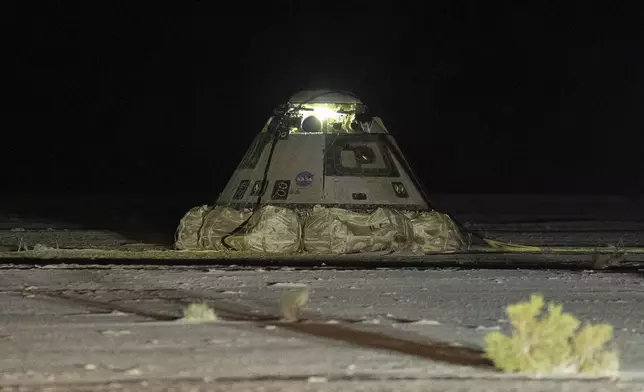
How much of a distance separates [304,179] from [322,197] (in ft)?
1.45

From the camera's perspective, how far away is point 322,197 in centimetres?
1822

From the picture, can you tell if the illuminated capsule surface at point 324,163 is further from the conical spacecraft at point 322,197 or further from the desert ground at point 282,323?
the desert ground at point 282,323

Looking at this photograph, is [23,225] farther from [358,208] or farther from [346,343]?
[346,343]

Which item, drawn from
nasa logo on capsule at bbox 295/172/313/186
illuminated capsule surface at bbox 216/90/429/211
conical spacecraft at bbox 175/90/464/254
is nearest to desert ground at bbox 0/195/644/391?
conical spacecraft at bbox 175/90/464/254

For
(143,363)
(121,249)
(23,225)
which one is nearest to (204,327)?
(143,363)

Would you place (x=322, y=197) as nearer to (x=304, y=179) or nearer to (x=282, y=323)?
(x=304, y=179)

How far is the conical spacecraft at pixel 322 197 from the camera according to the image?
17.9 m

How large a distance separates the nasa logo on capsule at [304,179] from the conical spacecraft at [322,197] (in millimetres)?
14

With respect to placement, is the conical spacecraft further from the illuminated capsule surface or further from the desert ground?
the desert ground

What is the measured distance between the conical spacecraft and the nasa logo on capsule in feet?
0.05

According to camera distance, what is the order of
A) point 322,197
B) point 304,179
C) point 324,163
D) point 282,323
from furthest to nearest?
point 324,163 → point 304,179 → point 322,197 → point 282,323

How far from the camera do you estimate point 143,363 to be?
951 centimetres

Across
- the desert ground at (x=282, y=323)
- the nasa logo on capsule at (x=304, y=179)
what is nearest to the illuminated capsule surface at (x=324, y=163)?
the nasa logo on capsule at (x=304, y=179)

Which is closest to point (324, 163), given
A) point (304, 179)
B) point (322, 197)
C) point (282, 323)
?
point (304, 179)
